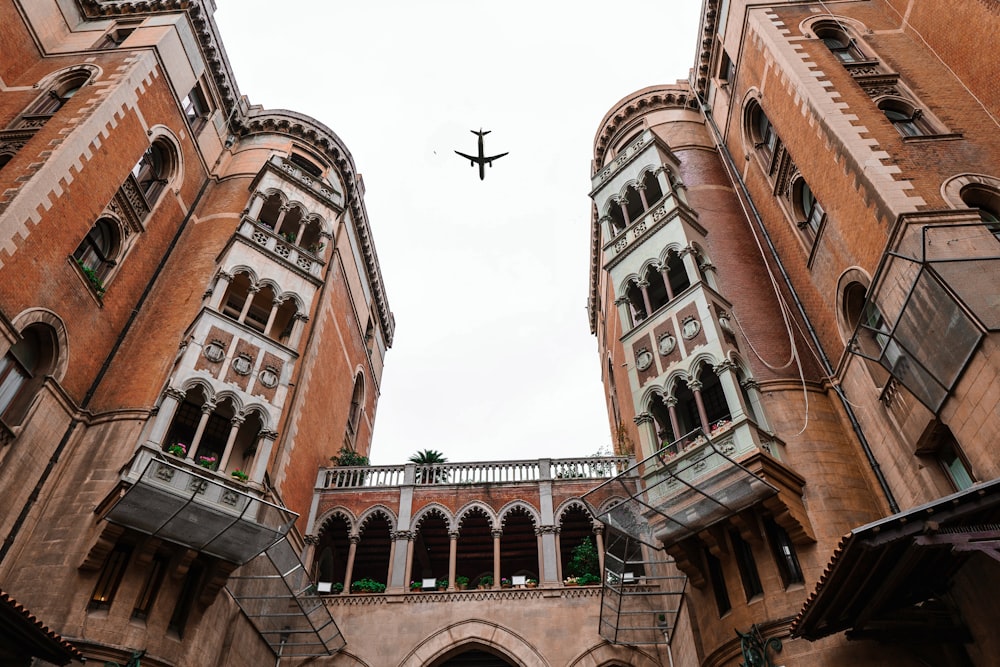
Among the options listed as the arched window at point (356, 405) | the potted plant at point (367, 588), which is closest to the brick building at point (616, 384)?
the potted plant at point (367, 588)

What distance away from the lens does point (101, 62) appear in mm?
25281

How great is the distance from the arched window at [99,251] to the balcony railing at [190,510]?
6.81 m

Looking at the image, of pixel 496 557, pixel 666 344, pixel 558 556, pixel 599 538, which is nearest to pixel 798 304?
pixel 666 344

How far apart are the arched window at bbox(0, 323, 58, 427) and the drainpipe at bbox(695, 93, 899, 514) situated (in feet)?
69.2

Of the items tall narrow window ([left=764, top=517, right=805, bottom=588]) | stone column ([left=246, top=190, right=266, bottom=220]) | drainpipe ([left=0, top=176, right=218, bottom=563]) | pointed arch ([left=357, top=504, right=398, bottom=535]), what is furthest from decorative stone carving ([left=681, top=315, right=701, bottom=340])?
drainpipe ([left=0, top=176, right=218, bottom=563])

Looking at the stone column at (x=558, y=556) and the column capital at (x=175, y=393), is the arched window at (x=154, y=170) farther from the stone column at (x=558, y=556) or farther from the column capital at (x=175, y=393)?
the stone column at (x=558, y=556)

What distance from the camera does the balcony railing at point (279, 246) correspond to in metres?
24.5

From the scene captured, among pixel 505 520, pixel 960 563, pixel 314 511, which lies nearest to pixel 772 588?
pixel 960 563

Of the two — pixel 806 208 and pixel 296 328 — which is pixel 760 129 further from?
pixel 296 328

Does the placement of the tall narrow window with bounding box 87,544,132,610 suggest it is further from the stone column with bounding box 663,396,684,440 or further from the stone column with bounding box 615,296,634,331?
the stone column with bounding box 615,296,634,331

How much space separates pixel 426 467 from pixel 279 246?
10.0 meters

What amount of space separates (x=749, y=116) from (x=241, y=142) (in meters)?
21.8

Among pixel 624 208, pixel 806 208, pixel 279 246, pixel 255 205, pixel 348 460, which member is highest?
pixel 255 205

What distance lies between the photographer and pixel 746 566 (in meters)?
16.1
